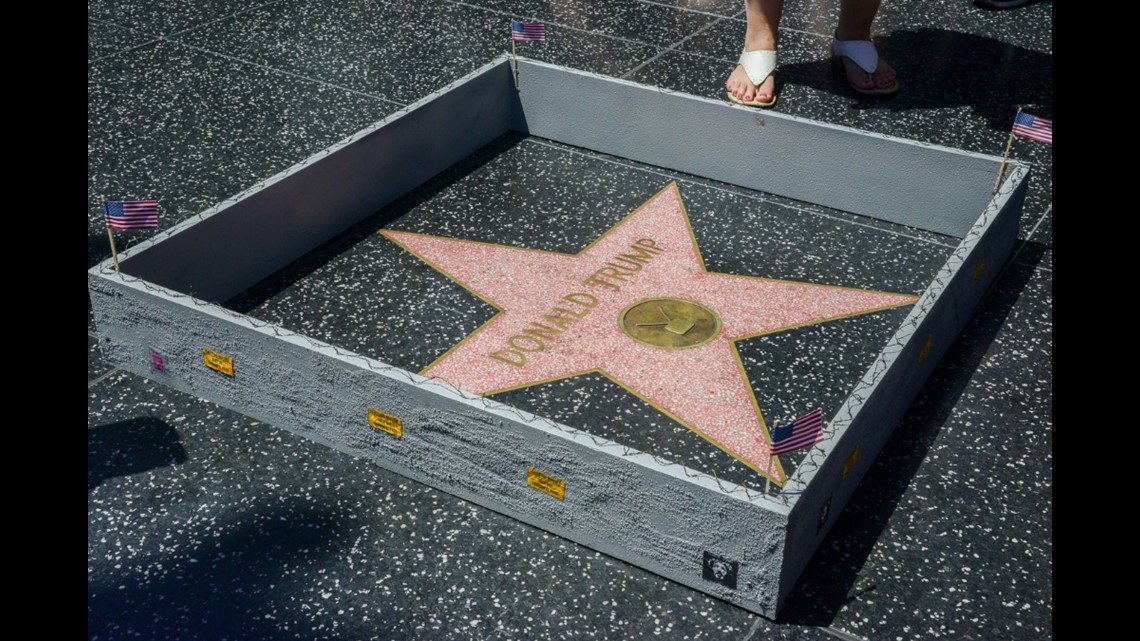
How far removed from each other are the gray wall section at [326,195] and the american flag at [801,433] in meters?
1.63

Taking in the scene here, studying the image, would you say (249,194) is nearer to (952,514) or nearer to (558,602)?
(558,602)

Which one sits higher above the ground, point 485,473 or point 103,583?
point 485,473

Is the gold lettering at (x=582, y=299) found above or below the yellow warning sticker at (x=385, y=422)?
below

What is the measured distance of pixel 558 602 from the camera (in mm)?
2336

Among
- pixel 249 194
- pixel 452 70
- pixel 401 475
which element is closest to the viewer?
pixel 401 475

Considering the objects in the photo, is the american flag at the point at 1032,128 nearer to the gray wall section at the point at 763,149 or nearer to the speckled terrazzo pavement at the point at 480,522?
the gray wall section at the point at 763,149

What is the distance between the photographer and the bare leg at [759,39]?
4.46 meters

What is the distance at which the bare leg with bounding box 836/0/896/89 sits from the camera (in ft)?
14.9

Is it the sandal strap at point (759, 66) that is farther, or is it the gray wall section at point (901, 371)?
the sandal strap at point (759, 66)

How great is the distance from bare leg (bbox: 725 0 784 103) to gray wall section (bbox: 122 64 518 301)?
90 cm

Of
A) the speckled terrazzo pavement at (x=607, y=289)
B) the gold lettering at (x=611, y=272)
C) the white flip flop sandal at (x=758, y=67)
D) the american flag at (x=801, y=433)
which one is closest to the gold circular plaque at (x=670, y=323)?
the speckled terrazzo pavement at (x=607, y=289)

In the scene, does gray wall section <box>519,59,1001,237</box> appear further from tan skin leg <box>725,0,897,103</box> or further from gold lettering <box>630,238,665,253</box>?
tan skin leg <box>725,0,897,103</box>

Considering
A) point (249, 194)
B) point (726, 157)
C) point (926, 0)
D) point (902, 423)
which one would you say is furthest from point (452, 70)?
point (902, 423)

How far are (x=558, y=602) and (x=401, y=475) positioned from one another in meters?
0.52
